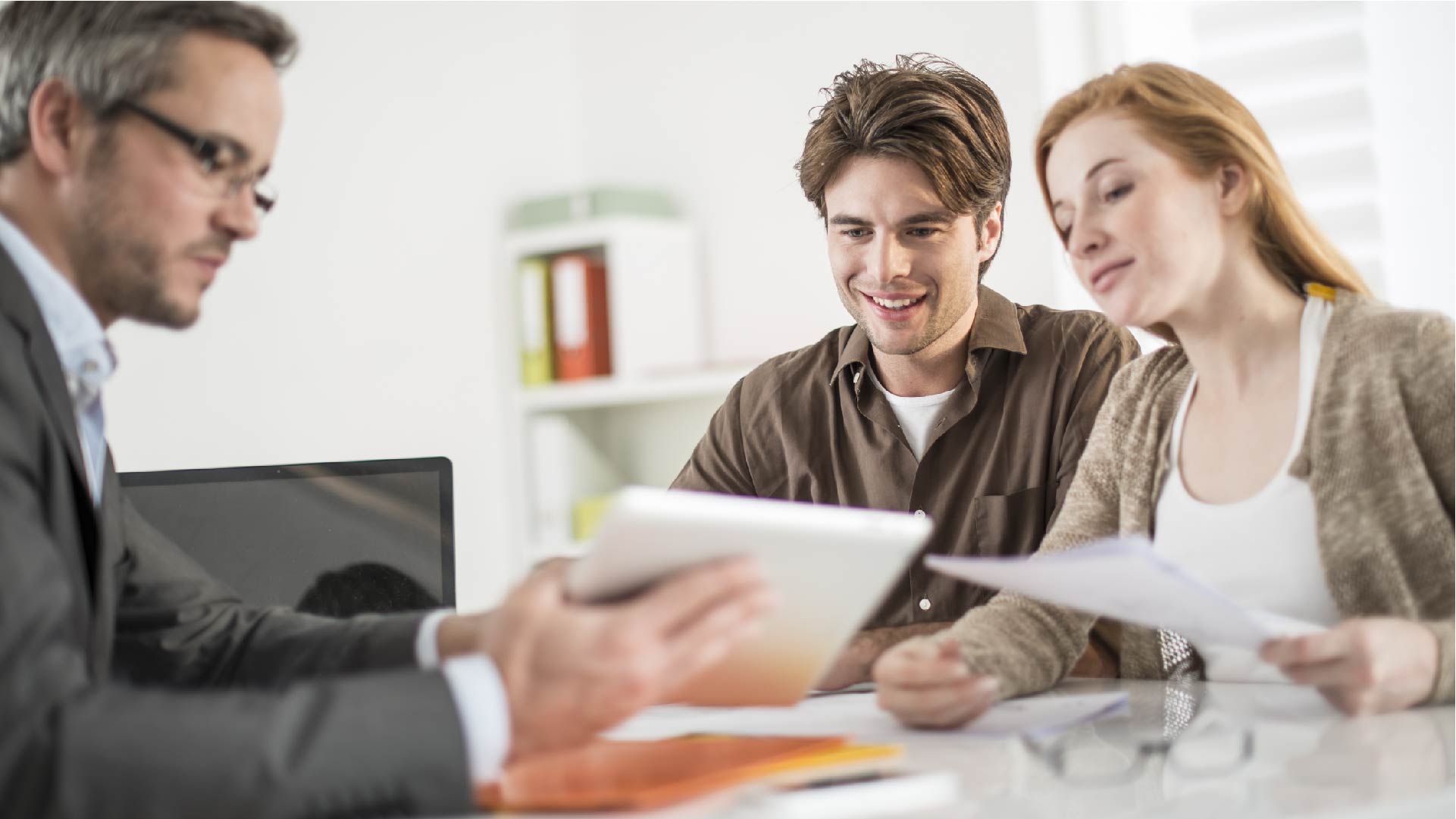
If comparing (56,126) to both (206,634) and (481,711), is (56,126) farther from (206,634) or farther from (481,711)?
(481,711)

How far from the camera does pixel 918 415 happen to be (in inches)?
87.4

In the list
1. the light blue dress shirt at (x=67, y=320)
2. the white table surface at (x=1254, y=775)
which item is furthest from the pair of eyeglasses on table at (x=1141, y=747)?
the light blue dress shirt at (x=67, y=320)

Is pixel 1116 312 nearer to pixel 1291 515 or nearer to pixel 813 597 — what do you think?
pixel 1291 515

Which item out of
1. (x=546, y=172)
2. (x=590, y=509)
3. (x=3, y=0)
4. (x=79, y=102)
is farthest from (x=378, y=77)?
(x=79, y=102)

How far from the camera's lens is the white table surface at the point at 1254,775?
3.15ft

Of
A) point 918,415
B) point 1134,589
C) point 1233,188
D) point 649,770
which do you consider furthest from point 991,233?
point 649,770

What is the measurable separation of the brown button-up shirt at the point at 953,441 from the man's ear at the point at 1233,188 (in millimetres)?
565

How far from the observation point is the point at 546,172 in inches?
166

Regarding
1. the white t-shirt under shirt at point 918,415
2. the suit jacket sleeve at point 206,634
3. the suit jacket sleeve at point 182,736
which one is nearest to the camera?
the suit jacket sleeve at point 182,736

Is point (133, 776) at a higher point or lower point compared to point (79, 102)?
lower

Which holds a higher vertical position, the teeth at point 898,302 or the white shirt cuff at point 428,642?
the teeth at point 898,302

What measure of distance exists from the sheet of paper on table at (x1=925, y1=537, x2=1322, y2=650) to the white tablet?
0.52 ft

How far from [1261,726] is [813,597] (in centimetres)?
49

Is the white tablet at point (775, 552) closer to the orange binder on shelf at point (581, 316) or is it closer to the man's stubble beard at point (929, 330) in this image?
the man's stubble beard at point (929, 330)
